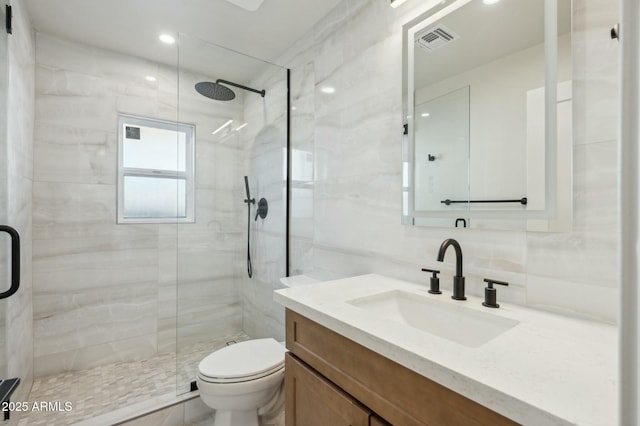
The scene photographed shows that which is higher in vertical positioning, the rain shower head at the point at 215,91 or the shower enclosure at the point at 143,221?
the rain shower head at the point at 215,91

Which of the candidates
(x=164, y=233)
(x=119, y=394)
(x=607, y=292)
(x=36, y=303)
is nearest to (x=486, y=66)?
(x=607, y=292)

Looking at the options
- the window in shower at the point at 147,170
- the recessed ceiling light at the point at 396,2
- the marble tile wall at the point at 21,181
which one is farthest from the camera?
the window in shower at the point at 147,170

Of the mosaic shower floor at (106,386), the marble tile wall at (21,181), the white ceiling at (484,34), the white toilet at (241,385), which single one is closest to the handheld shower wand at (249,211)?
the mosaic shower floor at (106,386)

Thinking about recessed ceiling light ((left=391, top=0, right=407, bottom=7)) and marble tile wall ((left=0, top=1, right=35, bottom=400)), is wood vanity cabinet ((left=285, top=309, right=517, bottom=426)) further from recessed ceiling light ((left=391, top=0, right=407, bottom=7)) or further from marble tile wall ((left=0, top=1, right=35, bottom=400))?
marble tile wall ((left=0, top=1, right=35, bottom=400))

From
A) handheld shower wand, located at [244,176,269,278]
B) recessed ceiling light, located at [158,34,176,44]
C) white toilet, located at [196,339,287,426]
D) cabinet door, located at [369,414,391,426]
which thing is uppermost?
recessed ceiling light, located at [158,34,176,44]

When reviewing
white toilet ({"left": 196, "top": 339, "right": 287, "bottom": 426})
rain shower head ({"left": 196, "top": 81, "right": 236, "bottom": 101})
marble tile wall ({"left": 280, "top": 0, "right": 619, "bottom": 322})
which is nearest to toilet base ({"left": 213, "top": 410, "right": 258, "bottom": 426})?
white toilet ({"left": 196, "top": 339, "right": 287, "bottom": 426})

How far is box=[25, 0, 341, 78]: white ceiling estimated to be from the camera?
1833 millimetres

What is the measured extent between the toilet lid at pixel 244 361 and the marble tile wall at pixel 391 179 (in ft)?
1.75

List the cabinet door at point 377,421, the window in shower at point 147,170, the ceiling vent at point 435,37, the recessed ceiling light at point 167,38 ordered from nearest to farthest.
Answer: the cabinet door at point 377,421 < the ceiling vent at point 435,37 < the recessed ceiling light at point 167,38 < the window in shower at point 147,170

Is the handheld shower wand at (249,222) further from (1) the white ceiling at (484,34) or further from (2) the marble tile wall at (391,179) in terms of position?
(1) the white ceiling at (484,34)

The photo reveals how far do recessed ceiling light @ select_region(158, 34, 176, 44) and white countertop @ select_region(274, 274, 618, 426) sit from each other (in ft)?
7.52

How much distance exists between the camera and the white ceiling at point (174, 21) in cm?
183

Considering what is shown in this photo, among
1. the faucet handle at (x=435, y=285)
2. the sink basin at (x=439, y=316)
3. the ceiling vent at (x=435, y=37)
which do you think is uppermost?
the ceiling vent at (x=435, y=37)

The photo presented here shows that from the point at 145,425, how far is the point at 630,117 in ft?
7.30
